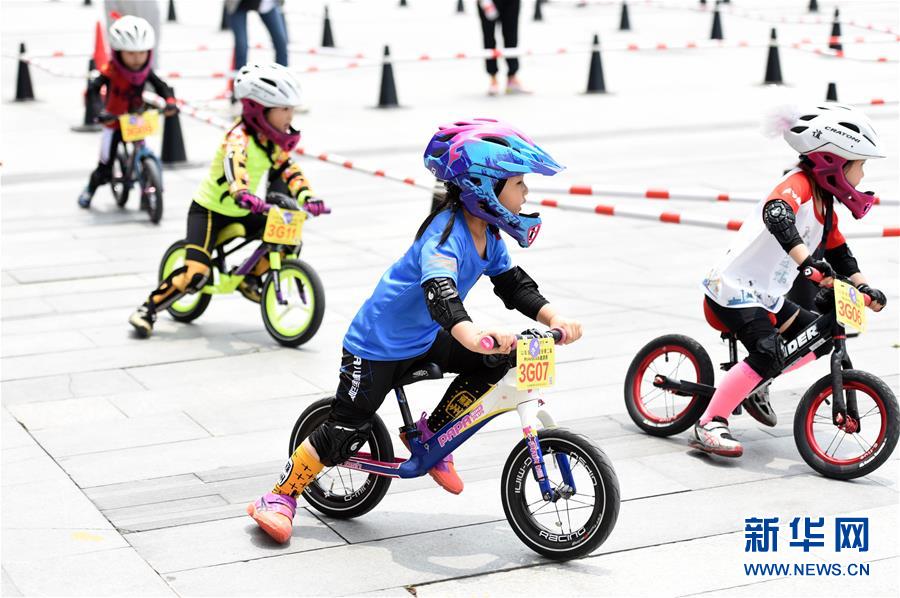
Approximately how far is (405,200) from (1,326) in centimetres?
481

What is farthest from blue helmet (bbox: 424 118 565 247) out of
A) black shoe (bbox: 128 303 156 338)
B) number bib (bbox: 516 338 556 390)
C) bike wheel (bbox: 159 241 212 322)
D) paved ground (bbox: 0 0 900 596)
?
bike wheel (bbox: 159 241 212 322)

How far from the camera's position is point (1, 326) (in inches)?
360

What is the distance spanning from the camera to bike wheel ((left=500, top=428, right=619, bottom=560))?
5.32 meters

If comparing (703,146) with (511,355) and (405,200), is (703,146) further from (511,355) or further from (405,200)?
(511,355)

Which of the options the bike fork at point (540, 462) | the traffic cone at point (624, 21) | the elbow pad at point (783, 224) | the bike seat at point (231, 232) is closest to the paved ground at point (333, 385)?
the bike fork at point (540, 462)

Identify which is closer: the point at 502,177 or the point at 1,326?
the point at 502,177

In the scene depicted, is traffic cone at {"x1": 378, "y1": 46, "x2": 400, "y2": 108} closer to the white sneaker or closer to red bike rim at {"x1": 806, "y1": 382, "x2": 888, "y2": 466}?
the white sneaker

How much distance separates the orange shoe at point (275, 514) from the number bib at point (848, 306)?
2577 millimetres

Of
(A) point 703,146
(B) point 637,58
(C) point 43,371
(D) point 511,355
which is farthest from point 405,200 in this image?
(B) point 637,58

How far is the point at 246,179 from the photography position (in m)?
8.70

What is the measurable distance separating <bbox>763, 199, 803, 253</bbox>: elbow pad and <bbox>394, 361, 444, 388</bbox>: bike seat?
1.78 metres

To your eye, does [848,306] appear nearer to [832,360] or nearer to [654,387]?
[832,360]

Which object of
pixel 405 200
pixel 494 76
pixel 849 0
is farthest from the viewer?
pixel 849 0

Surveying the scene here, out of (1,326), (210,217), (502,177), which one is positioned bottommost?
(1,326)
